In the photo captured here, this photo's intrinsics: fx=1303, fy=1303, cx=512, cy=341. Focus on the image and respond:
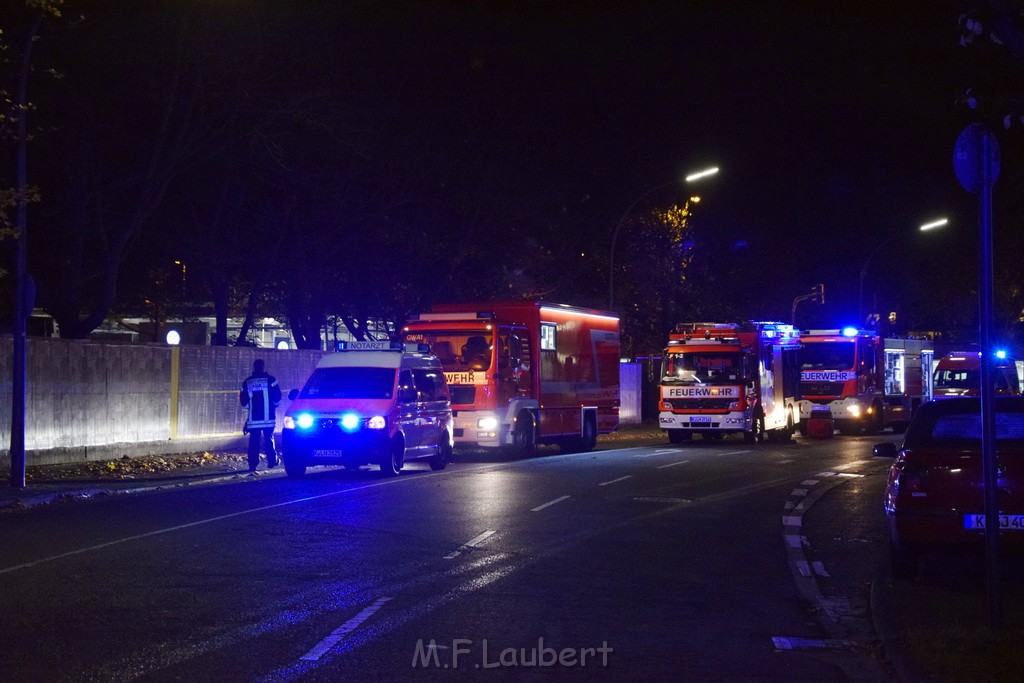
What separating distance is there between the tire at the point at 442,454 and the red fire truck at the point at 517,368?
207cm

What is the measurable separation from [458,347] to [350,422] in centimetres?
599

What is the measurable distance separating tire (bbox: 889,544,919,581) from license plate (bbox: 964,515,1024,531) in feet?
1.79

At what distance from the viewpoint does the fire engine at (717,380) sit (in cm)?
3384

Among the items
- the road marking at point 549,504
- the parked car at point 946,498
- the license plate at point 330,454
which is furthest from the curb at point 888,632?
the license plate at point 330,454

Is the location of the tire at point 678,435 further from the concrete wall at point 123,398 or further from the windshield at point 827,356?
the concrete wall at point 123,398

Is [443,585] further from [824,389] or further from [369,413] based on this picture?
[824,389]

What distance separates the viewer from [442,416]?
2462 cm

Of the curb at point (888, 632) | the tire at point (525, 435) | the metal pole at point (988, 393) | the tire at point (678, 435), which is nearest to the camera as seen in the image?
the curb at point (888, 632)

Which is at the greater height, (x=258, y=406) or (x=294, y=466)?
(x=258, y=406)

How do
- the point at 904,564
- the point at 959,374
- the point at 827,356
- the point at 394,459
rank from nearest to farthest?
the point at 904,564 < the point at 394,459 < the point at 827,356 < the point at 959,374

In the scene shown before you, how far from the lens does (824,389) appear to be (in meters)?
39.9

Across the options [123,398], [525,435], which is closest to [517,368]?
[525,435]

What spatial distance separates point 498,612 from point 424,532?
478 centimetres

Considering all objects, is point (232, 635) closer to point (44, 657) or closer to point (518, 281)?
point (44, 657)
